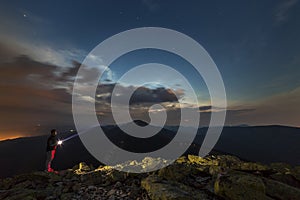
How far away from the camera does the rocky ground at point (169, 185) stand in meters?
8.77

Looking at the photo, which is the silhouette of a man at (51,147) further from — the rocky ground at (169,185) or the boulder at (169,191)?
the boulder at (169,191)

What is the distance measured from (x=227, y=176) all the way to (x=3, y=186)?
14147mm

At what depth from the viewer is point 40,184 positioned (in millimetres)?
12039

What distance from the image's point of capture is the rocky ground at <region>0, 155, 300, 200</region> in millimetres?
8773

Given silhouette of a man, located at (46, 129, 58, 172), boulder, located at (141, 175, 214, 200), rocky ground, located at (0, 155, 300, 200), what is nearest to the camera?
boulder, located at (141, 175, 214, 200)

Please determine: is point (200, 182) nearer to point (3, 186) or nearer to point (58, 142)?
point (3, 186)

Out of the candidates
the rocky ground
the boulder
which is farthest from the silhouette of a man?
the boulder

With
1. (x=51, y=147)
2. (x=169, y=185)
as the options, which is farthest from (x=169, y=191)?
(x=51, y=147)

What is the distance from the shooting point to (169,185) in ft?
32.0

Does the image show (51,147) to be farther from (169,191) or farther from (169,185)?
(169,191)

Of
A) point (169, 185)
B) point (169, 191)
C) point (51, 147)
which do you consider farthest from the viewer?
point (51, 147)

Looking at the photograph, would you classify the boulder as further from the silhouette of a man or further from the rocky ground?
the silhouette of a man

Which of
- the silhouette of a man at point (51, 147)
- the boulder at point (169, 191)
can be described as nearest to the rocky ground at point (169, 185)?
the boulder at point (169, 191)

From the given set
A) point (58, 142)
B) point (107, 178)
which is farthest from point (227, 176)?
point (58, 142)
